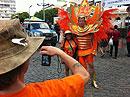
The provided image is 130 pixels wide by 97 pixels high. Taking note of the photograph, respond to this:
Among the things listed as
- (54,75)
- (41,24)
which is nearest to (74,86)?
(54,75)

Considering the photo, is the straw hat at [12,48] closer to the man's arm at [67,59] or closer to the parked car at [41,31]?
the man's arm at [67,59]

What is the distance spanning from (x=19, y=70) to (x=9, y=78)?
77 mm

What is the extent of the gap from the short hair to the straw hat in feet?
0.11

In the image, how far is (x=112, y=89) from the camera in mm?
8773

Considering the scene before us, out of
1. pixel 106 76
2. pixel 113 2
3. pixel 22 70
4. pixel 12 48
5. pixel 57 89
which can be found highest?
pixel 12 48

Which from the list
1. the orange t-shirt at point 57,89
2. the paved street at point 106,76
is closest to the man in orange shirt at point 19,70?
the orange t-shirt at point 57,89

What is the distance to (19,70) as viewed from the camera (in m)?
1.92

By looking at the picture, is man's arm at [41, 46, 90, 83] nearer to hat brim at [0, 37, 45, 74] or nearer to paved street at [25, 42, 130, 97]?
hat brim at [0, 37, 45, 74]

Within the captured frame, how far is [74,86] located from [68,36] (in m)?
5.86

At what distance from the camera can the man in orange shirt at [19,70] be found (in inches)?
73.4

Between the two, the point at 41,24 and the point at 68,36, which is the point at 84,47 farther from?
the point at 41,24

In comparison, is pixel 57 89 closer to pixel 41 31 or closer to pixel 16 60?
pixel 16 60

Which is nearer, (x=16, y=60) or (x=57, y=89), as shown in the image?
(x=16, y=60)

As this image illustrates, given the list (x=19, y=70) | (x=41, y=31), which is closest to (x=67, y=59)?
(x=19, y=70)
